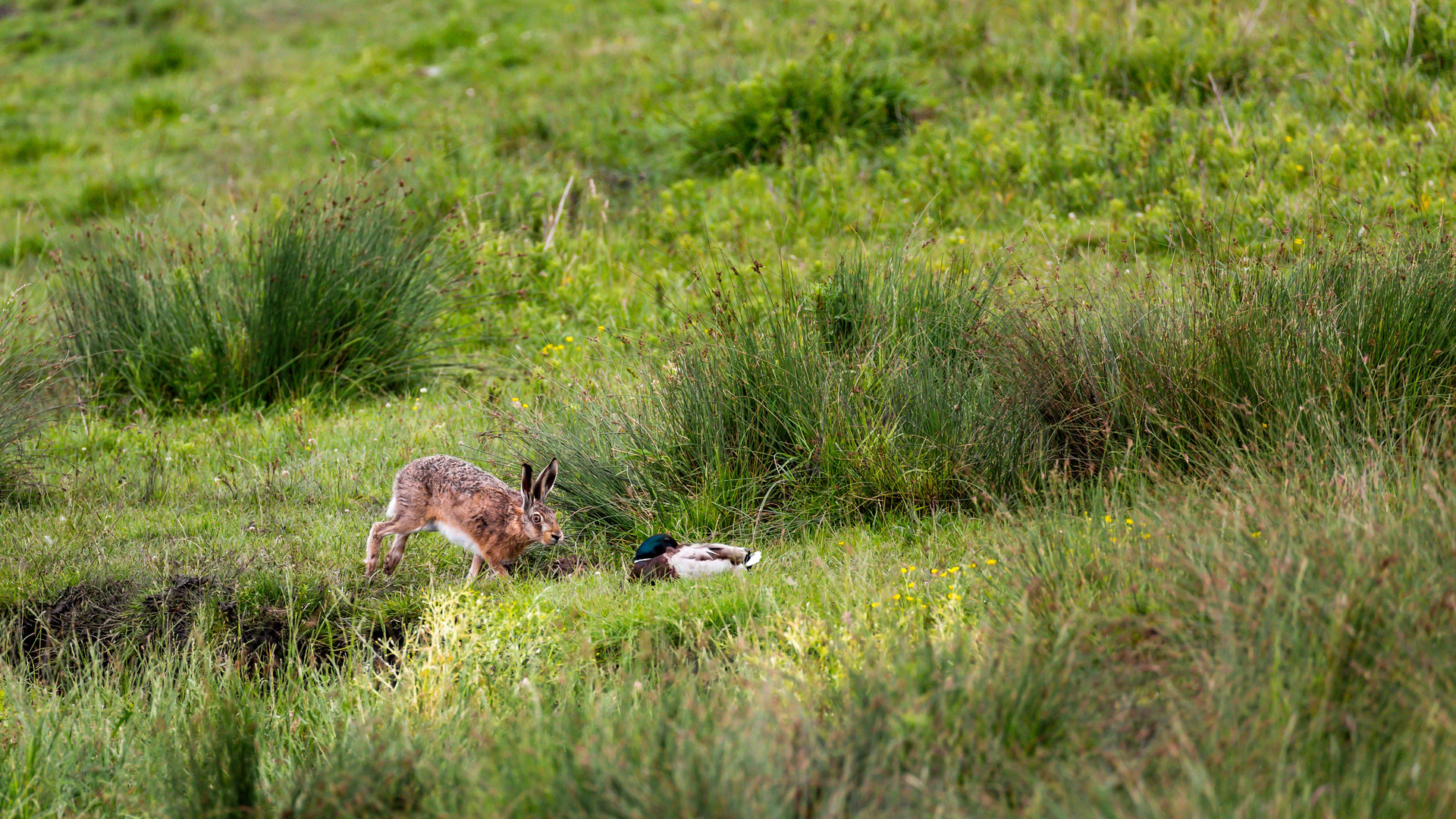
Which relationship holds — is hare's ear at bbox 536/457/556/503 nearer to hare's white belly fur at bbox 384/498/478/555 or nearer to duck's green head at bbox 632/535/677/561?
hare's white belly fur at bbox 384/498/478/555

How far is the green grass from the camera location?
124 inches

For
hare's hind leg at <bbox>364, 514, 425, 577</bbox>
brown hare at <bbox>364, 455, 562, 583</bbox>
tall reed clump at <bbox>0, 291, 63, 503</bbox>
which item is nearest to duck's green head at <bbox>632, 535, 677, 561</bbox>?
brown hare at <bbox>364, 455, 562, 583</bbox>

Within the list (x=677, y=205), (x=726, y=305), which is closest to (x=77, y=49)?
(x=677, y=205)

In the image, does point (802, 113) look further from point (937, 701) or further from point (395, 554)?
point (937, 701)

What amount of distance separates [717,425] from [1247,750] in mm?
3260

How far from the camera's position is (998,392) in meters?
5.59

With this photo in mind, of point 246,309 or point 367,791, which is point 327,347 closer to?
point 246,309

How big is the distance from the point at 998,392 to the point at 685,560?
1.74 m

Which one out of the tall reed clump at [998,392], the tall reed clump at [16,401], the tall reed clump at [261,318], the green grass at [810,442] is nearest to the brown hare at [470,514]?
the green grass at [810,442]

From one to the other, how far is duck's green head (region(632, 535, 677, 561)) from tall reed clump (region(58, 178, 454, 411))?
3527 millimetres

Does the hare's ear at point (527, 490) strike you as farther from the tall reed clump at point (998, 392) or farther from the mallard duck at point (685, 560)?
the tall reed clump at point (998, 392)

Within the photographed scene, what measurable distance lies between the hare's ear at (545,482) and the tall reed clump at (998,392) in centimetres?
55

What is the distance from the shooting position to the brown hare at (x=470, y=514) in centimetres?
516

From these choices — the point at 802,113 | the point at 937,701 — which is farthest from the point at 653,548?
the point at 802,113
